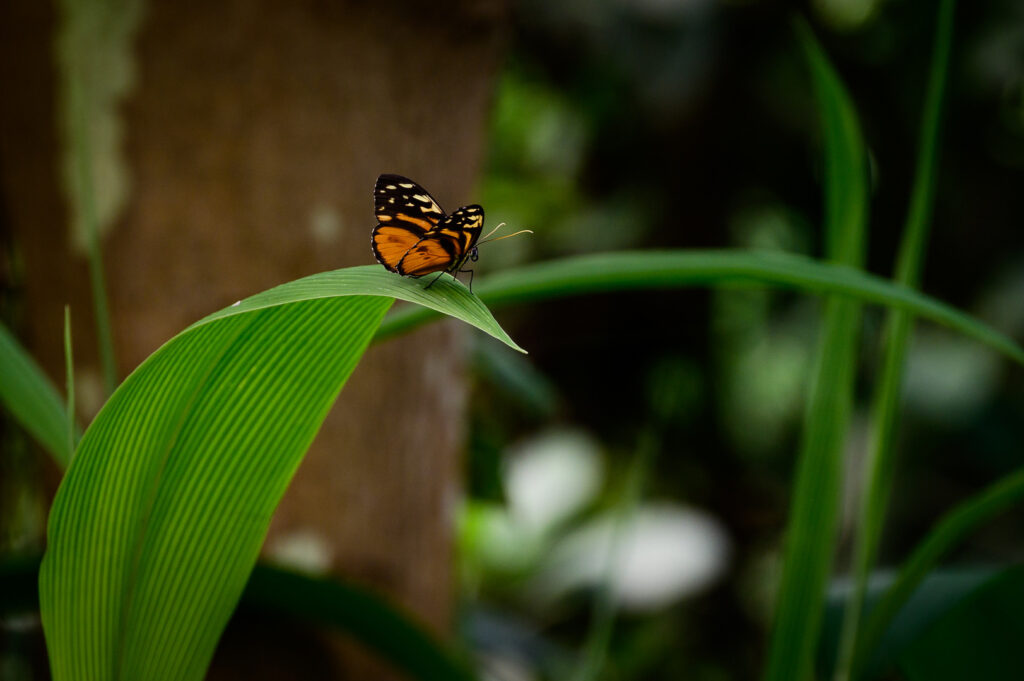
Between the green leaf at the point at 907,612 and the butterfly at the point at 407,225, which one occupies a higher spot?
the butterfly at the point at 407,225

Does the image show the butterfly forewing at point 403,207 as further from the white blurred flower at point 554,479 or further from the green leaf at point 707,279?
the white blurred flower at point 554,479

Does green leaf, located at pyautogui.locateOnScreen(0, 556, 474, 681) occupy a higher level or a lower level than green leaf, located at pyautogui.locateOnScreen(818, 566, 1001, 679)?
lower

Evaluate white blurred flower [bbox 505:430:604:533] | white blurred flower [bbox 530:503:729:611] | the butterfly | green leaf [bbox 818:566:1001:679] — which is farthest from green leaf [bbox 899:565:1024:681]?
white blurred flower [bbox 505:430:604:533]

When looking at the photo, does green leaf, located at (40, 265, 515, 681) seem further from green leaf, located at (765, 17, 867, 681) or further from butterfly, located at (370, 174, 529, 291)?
green leaf, located at (765, 17, 867, 681)

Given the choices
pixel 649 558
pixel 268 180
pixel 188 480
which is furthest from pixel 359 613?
pixel 649 558

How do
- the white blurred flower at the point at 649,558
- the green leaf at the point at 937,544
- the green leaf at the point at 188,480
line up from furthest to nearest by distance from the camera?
1. the white blurred flower at the point at 649,558
2. the green leaf at the point at 937,544
3. the green leaf at the point at 188,480

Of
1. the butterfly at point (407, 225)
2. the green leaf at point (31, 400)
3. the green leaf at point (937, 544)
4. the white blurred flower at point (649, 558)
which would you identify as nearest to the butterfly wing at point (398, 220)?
the butterfly at point (407, 225)
